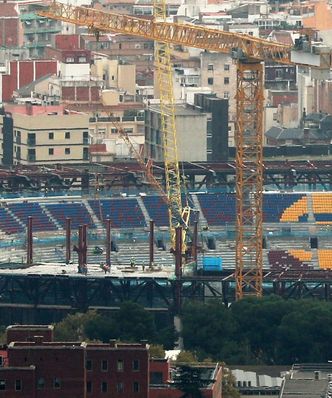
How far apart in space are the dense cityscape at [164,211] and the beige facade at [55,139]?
0.26 feet

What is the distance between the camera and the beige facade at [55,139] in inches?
5728

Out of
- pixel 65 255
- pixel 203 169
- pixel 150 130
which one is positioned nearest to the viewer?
pixel 65 255

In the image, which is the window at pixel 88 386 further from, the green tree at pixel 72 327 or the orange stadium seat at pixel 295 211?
the orange stadium seat at pixel 295 211

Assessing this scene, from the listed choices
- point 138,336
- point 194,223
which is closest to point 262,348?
point 138,336

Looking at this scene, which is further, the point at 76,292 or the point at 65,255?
the point at 65,255

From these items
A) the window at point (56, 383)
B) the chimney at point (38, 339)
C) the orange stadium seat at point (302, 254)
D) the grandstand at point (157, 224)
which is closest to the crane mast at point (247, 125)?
the orange stadium seat at point (302, 254)

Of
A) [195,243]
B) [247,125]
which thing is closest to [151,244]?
A: [195,243]

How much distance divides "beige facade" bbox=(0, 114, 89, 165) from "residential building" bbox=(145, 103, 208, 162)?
2.82 metres

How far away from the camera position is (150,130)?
14838cm

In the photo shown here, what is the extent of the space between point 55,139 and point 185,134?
5163 millimetres

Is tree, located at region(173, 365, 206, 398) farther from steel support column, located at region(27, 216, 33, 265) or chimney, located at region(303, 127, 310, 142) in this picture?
chimney, located at region(303, 127, 310, 142)

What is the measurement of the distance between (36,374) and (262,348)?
26.7 m

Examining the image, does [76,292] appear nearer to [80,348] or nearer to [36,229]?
[36,229]

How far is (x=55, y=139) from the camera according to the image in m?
146
